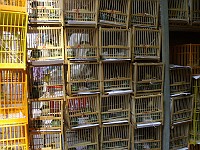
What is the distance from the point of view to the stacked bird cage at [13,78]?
2000 mm

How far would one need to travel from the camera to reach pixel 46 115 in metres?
2.29

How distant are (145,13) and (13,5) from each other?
4.25 ft

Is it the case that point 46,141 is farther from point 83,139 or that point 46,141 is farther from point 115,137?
point 115,137

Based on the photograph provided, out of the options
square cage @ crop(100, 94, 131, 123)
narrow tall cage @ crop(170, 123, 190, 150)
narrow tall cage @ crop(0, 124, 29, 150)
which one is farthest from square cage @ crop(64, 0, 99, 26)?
narrow tall cage @ crop(170, 123, 190, 150)

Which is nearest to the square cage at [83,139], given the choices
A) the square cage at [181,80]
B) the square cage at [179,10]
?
the square cage at [181,80]

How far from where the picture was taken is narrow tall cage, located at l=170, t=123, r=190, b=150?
270 centimetres

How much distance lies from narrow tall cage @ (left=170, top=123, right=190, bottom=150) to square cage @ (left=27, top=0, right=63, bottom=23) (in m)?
1.66

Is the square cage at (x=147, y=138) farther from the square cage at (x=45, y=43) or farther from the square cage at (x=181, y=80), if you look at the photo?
the square cage at (x=45, y=43)

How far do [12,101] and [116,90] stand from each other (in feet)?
3.20

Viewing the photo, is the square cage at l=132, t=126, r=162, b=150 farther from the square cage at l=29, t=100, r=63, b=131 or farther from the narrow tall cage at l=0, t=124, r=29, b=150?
the narrow tall cage at l=0, t=124, r=29, b=150

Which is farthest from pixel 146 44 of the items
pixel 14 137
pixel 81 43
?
pixel 14 137

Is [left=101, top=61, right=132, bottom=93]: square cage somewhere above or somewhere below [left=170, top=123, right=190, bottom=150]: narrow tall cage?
above

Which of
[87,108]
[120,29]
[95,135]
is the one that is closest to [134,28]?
[120,29]

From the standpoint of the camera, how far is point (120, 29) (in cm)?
246
